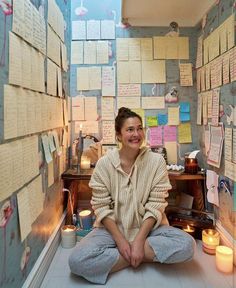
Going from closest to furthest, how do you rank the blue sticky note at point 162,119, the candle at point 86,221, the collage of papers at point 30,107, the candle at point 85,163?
the collage of papers at point 30,107
the candle at point 86,221
the candle at point 85,163
the blue sticky note at point 162,119

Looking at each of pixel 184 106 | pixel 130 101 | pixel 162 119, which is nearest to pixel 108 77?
pixel 130 101

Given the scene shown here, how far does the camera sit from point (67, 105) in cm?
222

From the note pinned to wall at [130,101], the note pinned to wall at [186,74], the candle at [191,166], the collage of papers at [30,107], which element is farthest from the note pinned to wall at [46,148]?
the note pinned to wall at [186,74]

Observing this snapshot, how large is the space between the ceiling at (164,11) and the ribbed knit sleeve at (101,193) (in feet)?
3.72

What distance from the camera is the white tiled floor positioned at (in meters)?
1.40

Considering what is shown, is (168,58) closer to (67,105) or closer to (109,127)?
(109,127)

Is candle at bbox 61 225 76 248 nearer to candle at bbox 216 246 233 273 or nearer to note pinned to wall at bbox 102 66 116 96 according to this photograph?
candle at bbox 216 246 233 273

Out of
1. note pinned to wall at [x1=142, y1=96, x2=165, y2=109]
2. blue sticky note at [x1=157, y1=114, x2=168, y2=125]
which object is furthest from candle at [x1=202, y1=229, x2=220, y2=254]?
note pinned to wall at [x1=142, y1=96, x2=165, y2=109]

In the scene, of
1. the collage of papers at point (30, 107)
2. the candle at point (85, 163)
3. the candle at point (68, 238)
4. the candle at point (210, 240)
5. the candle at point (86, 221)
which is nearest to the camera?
the collage of papers at point (30, 107)

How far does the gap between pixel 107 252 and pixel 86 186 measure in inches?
38.6

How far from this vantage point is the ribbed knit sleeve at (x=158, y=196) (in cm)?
158

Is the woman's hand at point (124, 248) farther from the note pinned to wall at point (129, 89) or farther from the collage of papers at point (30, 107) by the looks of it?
the note pinned to wall at point (129, 89)

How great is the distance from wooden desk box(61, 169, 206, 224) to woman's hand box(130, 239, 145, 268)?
A: 67cm

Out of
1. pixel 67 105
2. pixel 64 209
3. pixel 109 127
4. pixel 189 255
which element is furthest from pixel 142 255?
pixel 67 105
